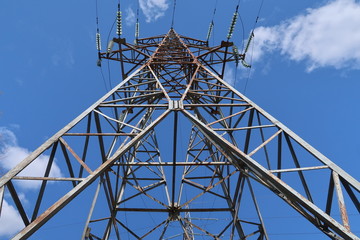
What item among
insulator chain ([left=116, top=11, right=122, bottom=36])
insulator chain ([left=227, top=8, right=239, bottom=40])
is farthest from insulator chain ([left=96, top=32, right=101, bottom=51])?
insulator chain ([left=227, top=8, right=239, bottom=40])

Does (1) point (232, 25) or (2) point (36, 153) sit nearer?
(2) point (36, 153)

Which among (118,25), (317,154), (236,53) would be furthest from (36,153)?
(236,53)

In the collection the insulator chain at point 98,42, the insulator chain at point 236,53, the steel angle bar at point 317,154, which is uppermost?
the insulator chain at point 98,42

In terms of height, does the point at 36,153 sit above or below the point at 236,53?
below

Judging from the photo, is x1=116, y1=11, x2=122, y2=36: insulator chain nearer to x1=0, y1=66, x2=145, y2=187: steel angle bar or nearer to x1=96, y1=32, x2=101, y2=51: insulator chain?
x1=96, y1=32, x2=101, y2=51: insulator chain

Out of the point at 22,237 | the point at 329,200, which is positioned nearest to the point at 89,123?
the point at 22,237

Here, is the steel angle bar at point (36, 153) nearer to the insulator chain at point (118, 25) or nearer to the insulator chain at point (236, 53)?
the insulator chain at point (118, 25)

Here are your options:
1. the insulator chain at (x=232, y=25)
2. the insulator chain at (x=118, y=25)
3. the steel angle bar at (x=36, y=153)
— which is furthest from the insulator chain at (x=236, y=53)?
the steel angle bar at (x=36, y=153)

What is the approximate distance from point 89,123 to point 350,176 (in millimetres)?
5526

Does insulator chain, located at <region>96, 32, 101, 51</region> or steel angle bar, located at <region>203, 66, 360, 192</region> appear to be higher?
insulator chain, located at <region>96, 32, 101, 51</region>

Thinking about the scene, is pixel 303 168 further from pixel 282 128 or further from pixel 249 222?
pixel 249 222

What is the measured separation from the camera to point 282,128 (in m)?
5.60

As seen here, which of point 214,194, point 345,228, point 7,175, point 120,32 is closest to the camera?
point 345,228

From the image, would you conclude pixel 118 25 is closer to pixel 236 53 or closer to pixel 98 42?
pixel 98 42
